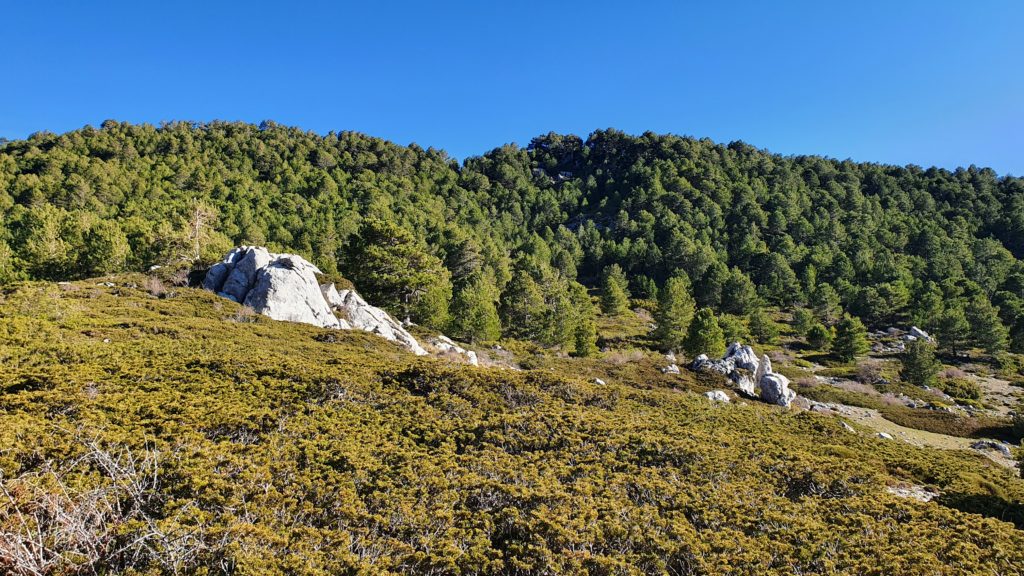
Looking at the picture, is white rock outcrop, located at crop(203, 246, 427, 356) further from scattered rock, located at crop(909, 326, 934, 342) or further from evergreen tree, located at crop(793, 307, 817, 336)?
scattered rock, located at crop(909, 326, 934, 342)

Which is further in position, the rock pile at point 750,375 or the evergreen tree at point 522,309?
the evergreen tree at point 522,309

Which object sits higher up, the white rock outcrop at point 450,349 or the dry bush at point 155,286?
the dry bush at point 155,286

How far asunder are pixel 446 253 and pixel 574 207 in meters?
68.7

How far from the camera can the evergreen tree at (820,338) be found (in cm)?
5272

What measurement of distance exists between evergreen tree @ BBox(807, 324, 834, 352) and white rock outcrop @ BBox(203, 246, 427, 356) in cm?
5161

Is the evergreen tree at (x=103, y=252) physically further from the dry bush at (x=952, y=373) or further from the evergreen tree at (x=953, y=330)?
the evergreen tree at (x=953, y=330)

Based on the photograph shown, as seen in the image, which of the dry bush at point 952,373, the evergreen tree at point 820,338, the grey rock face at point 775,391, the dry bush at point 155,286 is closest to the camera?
the dry bush at point 155,286

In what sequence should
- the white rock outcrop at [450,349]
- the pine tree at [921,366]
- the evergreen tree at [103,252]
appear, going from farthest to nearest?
the pine tree at [921,366]
the evergreen tree at [103,252]
the white rock outcrop at [450,349]

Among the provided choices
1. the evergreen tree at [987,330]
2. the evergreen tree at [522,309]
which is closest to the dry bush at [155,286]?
the evergreen tree at [522,309]

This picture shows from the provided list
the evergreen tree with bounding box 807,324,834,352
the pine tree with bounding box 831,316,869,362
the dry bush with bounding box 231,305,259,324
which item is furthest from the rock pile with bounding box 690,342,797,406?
the evergreen tree with bounding box 807,324,834,352

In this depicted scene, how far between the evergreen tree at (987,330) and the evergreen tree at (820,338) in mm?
16390

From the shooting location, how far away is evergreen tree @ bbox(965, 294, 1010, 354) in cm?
5009

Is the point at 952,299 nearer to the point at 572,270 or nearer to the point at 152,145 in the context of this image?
the point at 572,270

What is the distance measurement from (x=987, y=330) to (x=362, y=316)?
6997cm
